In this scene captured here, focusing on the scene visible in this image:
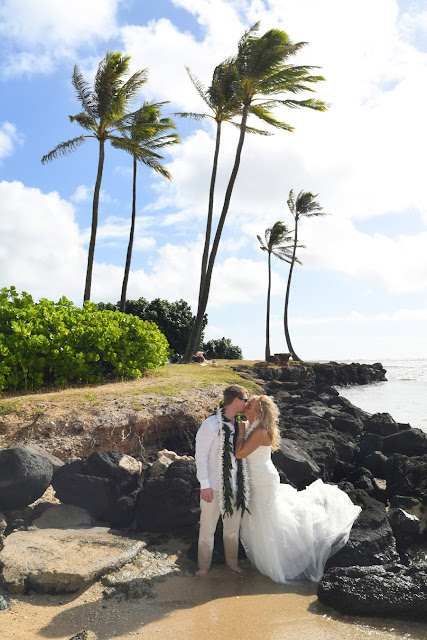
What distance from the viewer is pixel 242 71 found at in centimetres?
2331

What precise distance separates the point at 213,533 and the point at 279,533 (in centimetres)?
72

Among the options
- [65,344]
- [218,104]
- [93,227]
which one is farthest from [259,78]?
[65,344]

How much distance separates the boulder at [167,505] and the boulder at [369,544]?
182 cm

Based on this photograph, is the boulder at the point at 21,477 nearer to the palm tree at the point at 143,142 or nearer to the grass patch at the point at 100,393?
the grass patch at the point at 100,393

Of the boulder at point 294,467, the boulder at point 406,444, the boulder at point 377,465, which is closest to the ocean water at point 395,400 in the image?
the boulder at point 406,444

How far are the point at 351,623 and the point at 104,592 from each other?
2359 millimetres

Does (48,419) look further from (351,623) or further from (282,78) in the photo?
(282,78)

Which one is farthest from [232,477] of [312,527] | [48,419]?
[48,419]

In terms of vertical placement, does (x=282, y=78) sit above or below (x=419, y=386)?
above

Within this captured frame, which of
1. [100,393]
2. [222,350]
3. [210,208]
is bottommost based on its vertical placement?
[100,393]

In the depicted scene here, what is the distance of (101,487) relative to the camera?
6805 millimetres

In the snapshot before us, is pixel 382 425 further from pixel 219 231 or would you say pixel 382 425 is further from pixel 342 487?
pixel 219 231

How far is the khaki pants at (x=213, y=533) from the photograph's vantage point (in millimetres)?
5584

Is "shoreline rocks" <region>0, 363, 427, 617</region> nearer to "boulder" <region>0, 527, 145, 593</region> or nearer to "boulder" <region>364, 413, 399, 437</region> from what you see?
"boulder" <region>0, 527, 145, 593</region>
